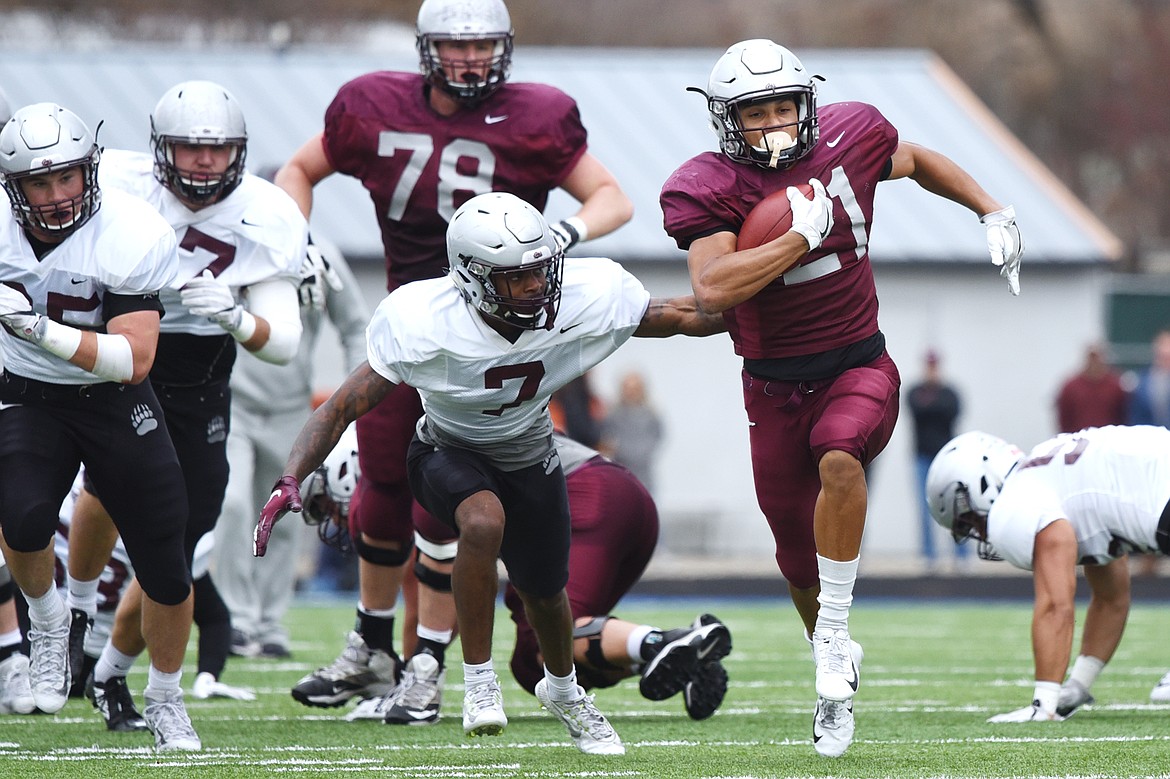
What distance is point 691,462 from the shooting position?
1545 cm

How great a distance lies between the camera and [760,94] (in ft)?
16.2

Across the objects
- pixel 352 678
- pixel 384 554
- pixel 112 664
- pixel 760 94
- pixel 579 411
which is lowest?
pixel 579 411

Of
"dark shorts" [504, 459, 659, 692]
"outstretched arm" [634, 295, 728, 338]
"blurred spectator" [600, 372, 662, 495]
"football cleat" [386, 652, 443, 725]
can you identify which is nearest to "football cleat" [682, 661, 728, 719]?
"dark shorts" [504, 459, 659, 692]

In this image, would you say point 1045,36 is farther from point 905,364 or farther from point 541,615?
point 541,615

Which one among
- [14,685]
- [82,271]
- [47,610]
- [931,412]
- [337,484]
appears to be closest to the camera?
[82,271]

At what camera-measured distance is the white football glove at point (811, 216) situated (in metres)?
4.73

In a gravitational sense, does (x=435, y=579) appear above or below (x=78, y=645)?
above

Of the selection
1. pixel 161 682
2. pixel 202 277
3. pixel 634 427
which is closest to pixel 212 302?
pixel 202 277

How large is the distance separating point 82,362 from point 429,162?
148 centimetres

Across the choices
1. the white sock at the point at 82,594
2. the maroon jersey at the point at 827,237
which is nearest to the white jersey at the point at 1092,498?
the maroon jersey at the point at 827,237

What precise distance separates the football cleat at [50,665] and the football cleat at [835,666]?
2.07m

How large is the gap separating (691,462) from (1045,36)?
15.7 m

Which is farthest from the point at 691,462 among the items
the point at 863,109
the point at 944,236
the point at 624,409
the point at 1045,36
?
the point at 1045,36

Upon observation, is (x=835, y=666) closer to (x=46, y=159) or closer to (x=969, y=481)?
(x=969, y=481)
